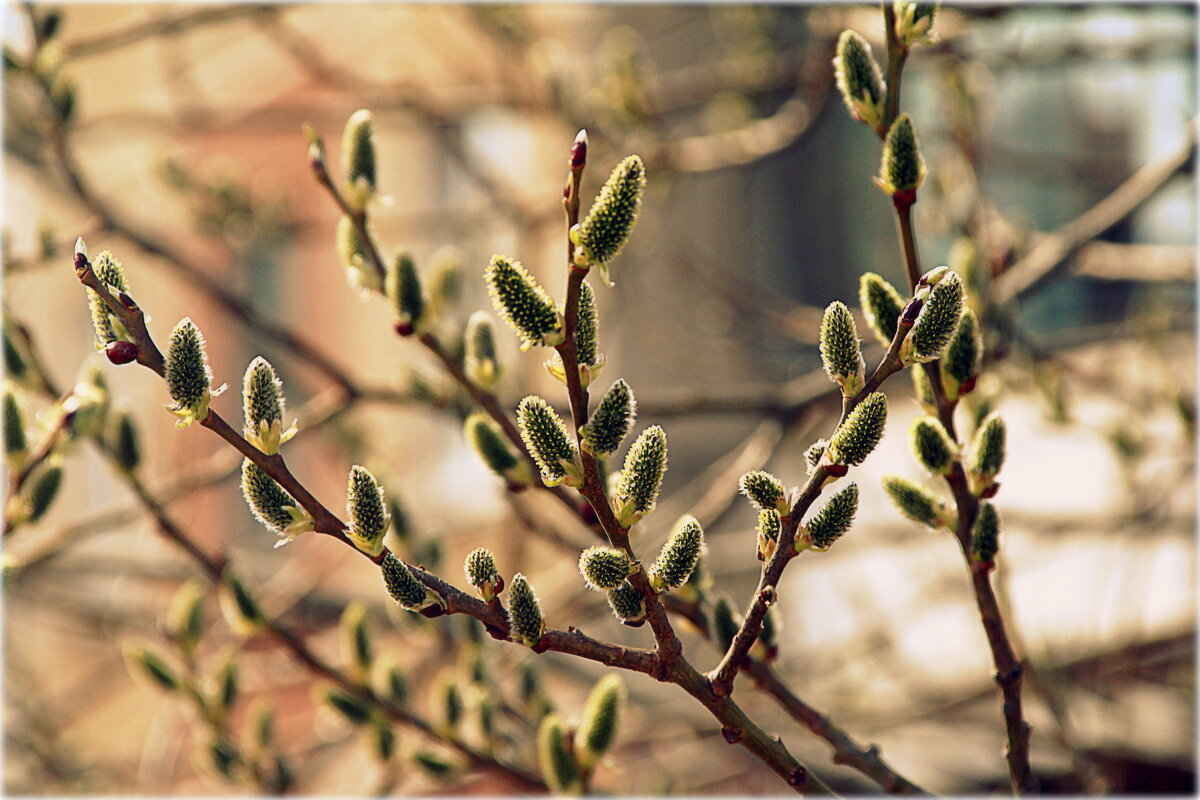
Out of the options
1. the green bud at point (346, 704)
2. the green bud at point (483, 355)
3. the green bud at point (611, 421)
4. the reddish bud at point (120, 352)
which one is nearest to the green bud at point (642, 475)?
the green bud at point (611, 421)

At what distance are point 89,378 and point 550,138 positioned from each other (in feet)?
10.2

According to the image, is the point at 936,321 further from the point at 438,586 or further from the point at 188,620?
the point at 188,620

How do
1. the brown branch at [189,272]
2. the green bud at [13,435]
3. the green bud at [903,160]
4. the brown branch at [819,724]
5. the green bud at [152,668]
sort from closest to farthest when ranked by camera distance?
the green bud at [903,160], the brown branch at [819,724], the green bud at [13,435], the green bud at [152,668], the brown branch at [189,272]

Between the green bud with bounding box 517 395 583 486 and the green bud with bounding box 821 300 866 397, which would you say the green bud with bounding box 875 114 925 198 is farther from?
the green bud with bounding box 517 395 583 486

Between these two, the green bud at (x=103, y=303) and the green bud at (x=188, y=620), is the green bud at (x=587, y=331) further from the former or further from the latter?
the green bud at (x=188, y=620)

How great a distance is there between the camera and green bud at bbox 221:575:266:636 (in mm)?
1243

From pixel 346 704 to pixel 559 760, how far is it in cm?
35

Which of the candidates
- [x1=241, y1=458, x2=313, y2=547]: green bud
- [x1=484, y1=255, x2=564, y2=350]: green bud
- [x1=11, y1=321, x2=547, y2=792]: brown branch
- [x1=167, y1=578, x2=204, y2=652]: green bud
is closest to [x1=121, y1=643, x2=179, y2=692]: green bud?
[x1=167, y1=578, x2=204, y2=652]: green bud

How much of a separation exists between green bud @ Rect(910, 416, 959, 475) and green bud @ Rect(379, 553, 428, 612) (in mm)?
407

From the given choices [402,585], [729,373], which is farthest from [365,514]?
[729,373]

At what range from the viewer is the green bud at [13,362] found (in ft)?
4.08

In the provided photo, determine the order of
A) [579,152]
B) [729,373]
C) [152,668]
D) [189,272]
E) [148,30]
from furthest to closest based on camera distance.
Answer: [729,373]
[148,30]
[189,272]
[152,668]
[579,152]

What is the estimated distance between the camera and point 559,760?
102 centimetres

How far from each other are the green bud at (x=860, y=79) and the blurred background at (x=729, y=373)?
0.31m
